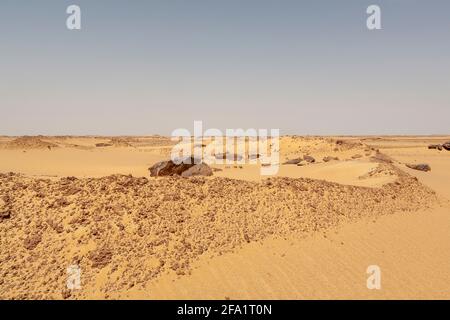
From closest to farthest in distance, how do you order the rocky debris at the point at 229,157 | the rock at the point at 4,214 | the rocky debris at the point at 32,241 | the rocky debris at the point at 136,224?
the rocky debris at the point at 136,224, the rocky debris at the point at 32,241, the rock at the point at 4,214, the rocky debris at the point at 229,157

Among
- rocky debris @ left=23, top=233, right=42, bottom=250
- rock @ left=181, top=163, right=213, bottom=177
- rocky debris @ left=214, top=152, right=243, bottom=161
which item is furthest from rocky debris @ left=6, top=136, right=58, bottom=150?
rocky debris @ left=23, top=233, right=42, bottom=250

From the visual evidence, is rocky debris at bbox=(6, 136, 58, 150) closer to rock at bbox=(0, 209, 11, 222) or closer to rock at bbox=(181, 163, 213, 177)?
rock at bbox=(181, 163, 213, 177)

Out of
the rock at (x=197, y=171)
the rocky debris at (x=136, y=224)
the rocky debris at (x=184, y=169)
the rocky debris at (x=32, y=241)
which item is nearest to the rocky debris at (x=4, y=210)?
the rocky debris at (x=136, y=224)

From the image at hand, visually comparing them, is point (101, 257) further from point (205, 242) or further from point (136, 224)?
point (205, 242)

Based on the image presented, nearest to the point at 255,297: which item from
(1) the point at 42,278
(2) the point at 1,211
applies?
(1) the point at 42,278

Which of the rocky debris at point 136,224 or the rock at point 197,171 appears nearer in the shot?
the rocky debris at point 136,224

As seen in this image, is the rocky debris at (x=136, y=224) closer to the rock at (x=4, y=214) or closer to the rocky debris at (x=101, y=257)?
the rocky debris at (x=101, y=257)

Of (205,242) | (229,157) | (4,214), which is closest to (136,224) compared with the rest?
(205,242)

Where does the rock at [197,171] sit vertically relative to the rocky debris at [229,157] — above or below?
above
